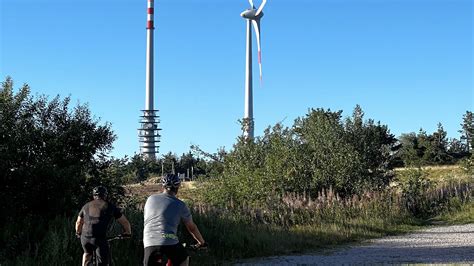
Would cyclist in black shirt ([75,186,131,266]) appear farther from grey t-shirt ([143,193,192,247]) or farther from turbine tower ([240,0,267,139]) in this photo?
turbine tower ([240,0,267,139])

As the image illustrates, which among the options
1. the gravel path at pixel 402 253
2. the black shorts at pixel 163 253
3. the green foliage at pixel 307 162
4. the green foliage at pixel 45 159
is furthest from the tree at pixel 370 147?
the black shorts at pixel 163 253

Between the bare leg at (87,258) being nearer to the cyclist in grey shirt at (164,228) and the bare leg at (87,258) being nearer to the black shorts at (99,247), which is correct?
the black shorts at (99,247)

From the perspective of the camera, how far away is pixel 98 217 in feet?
28.7

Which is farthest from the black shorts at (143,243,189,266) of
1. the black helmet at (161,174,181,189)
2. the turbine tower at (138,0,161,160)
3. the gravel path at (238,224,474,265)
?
the turbine tower at (138,0,161,160)

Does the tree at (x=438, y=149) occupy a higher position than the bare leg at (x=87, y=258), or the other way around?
the tree at (x=438, y=149)

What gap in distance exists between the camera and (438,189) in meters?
23.8

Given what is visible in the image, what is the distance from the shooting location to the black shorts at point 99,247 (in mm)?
8758

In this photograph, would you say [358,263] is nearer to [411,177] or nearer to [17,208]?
[17,208]

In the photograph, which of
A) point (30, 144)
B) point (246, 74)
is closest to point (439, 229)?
point (30, 144)

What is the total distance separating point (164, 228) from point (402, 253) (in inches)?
306

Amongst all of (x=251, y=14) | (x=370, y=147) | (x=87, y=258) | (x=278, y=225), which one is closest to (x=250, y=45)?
(x=251, y=14)

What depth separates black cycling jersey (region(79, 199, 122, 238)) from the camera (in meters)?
8.74

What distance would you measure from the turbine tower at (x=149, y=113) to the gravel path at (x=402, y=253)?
99027 millimetres

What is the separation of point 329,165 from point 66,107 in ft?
40.1
